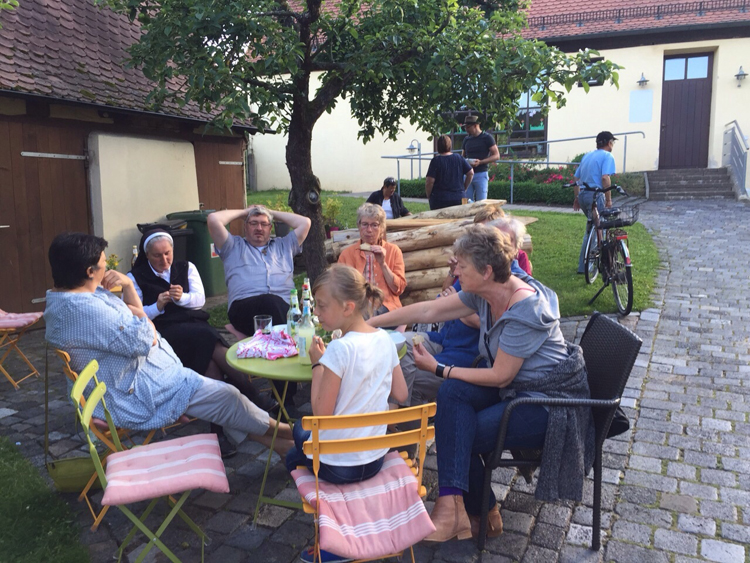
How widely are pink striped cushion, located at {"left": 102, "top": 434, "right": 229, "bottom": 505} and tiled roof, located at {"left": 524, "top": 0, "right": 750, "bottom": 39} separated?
648 inches

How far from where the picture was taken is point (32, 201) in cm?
738

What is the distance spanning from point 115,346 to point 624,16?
19148 mm

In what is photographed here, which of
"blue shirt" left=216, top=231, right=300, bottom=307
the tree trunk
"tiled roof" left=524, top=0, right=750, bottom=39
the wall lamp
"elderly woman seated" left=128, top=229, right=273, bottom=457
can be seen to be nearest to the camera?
"elderly woman seated" left=128, top=229, right=273, bottom=457

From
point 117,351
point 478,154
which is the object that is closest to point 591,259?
point 478,154

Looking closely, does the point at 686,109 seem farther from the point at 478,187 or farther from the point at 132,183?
the point at 132,183

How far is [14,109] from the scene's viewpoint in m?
7.03

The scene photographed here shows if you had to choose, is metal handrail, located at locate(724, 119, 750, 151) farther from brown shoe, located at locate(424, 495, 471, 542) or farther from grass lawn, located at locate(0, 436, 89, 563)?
grass lawn, located at locate(0, 436, 89, 563)

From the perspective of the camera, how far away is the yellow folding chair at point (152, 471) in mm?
2521

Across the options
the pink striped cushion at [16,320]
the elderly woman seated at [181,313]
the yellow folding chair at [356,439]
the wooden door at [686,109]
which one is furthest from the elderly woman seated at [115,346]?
the wooden door at [686,109]

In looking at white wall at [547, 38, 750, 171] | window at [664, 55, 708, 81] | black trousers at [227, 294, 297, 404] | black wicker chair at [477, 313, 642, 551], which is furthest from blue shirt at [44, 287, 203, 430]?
window at [664, 55, 708, 81]

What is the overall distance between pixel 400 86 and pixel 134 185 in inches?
155

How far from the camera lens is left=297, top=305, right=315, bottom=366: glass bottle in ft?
10.7

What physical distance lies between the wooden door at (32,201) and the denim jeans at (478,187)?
208 inches

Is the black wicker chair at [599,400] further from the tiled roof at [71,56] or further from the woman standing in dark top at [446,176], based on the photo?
the tiled roof at [71,56]
